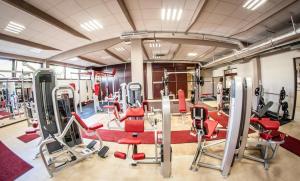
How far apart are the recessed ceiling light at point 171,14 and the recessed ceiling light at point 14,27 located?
14.0ft

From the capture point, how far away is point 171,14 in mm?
3969

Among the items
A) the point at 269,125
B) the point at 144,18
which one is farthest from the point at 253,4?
the point at 269,125

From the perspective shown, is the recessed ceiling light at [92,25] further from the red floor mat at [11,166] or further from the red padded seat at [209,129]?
the red padded seat at [209,129]

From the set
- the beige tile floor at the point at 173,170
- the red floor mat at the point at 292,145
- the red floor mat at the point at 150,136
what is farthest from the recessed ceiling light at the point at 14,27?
the red floor mat at the point at 292,145

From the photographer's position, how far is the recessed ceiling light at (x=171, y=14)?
3.77 meters

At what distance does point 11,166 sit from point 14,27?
13.1 feet

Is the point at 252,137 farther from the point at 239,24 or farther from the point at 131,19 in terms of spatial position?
the point at 131,19

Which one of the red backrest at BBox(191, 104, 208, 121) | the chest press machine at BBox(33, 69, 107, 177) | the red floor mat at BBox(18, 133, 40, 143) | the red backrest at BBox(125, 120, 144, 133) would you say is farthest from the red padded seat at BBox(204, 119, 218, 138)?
the red floor mat at BBox(18, 133, 40, 143)

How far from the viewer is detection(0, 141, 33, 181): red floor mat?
246 centimetres

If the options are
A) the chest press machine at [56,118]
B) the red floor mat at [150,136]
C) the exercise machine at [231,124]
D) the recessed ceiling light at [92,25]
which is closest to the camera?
the exercise machine at [231,124]

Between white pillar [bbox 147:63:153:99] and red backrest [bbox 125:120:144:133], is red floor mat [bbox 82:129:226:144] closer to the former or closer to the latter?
red backrest [bbox 125:120:144:133]

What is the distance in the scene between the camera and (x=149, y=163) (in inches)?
104

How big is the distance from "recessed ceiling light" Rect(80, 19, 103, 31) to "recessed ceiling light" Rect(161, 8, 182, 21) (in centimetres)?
205

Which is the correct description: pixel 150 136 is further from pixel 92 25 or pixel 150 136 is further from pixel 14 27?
pixel 14 27
